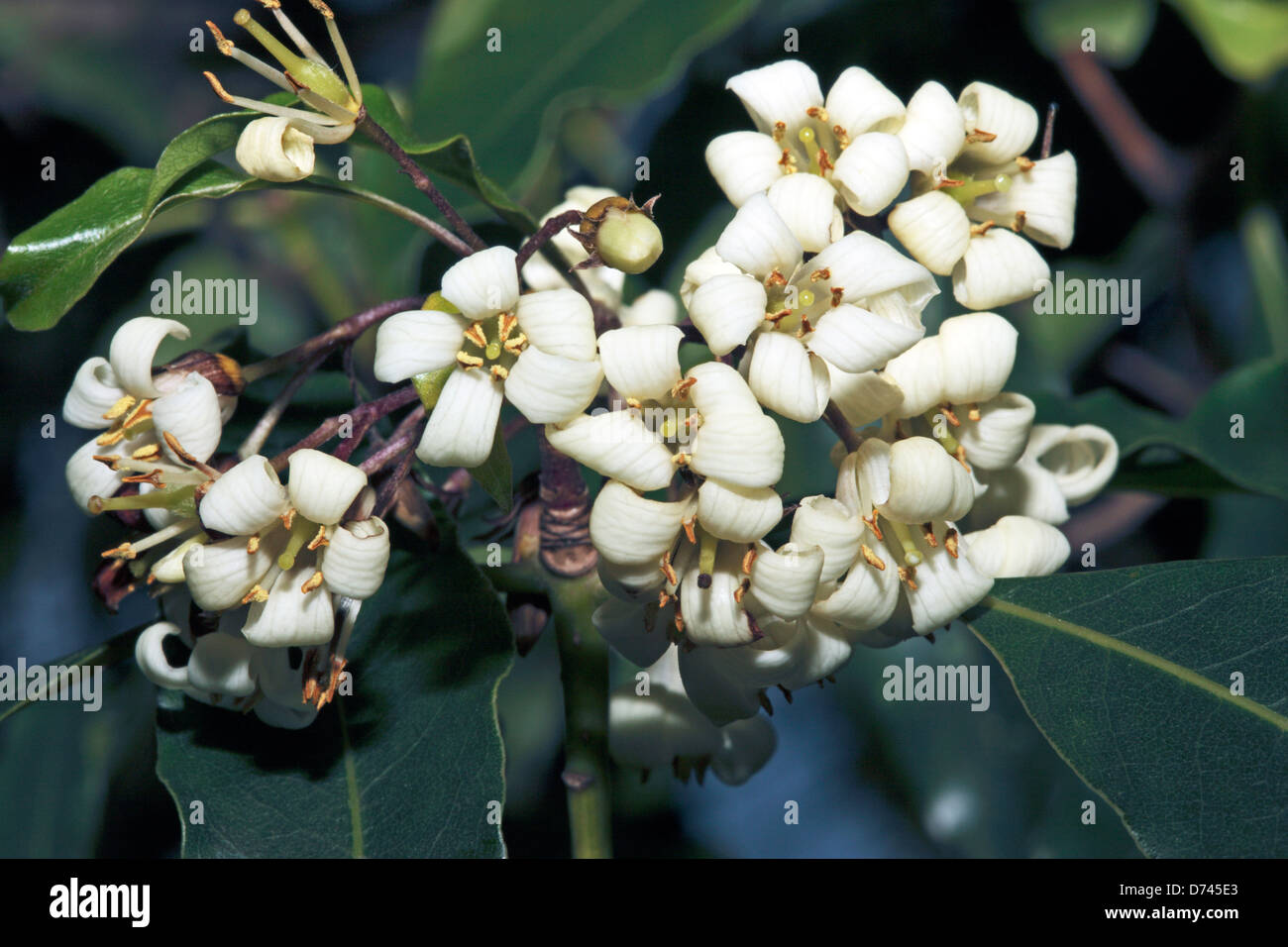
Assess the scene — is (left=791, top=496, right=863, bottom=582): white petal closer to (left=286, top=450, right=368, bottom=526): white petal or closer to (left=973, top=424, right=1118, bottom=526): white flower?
(left=973, top=424, right=1118, bottom=526): white flower

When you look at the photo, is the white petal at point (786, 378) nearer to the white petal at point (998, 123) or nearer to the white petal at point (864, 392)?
the white petal at point (864, 392)

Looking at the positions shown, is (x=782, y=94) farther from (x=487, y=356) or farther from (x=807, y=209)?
(x=487, y=356)

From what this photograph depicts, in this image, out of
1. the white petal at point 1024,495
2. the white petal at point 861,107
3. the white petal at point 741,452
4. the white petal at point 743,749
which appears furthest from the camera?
the white petal at point 743,749

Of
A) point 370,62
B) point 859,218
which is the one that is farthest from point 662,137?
point 370,62

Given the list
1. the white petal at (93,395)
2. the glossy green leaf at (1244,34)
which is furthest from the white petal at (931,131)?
the glossy green leaf at (1244,34)

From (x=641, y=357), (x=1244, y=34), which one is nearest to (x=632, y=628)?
(x=641, y=357)
